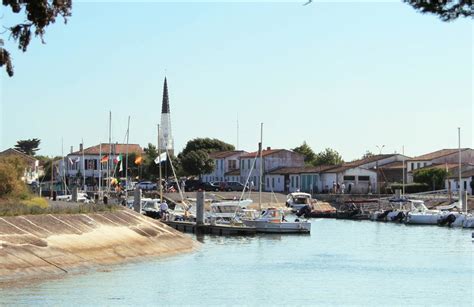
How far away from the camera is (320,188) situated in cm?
14088

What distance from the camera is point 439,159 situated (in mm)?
140250

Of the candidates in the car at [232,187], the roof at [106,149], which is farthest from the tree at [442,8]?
the roof at [106,149]

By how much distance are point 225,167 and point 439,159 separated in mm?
38658

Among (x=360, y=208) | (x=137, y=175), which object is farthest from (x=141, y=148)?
(x=360, y=208)

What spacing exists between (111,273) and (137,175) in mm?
122759

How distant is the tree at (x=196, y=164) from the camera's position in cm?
15900

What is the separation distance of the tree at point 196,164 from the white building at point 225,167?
3644mm

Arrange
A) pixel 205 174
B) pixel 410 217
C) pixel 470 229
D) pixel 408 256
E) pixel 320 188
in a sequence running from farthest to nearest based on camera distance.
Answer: pixel 205 174 → pixel 320 188 → pixel 410 217 → pixel 470 229 → pixel 408 256

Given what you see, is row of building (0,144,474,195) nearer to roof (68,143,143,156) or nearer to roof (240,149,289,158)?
roof (240,149,289,158)

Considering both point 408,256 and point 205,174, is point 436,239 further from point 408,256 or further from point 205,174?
point 205,174

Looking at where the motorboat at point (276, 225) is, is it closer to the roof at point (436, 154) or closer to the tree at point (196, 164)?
the roof at point (436, 154)

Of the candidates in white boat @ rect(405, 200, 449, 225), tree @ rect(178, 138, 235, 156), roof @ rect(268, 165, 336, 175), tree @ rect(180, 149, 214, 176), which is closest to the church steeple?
tree @ rect(178, 138, 235, 156)

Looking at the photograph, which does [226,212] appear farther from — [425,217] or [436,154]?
[436,154]

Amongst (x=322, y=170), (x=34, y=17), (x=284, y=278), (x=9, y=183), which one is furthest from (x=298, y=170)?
(x=34, y=17)
